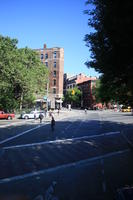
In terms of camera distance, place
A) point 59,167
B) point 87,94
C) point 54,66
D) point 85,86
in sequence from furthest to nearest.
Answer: point 85,86
point 87,94
point 54,66
point 59,167

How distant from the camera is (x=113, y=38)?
21.6 feet

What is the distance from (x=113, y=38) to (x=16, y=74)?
1438 inches

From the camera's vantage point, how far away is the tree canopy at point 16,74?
37.5m

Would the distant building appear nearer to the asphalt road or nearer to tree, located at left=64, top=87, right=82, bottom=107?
tree, located at left=64, top=87, right=82, bottom=107

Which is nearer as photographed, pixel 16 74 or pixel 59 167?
pixel 59 167

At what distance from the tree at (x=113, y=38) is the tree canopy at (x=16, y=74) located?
29949 mm

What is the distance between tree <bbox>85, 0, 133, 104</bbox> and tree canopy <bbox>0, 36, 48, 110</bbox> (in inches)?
1179

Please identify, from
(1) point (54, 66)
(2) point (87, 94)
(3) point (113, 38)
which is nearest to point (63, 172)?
(3) point (113, 38)

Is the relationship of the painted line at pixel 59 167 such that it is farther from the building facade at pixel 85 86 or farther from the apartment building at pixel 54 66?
the building facade at pixel 85 86

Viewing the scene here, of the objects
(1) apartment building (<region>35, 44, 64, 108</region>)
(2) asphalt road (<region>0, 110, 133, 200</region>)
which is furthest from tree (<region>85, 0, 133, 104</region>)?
(1) apartment building (<region>35, 44, 64, 108</region>)

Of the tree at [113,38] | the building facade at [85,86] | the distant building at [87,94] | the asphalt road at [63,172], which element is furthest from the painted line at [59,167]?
the distant building at [87,94]

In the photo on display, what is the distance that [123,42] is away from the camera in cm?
626

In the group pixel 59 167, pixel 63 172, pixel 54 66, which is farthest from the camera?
pixel 54 66

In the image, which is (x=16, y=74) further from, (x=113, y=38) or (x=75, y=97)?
(x=75, y=97)
